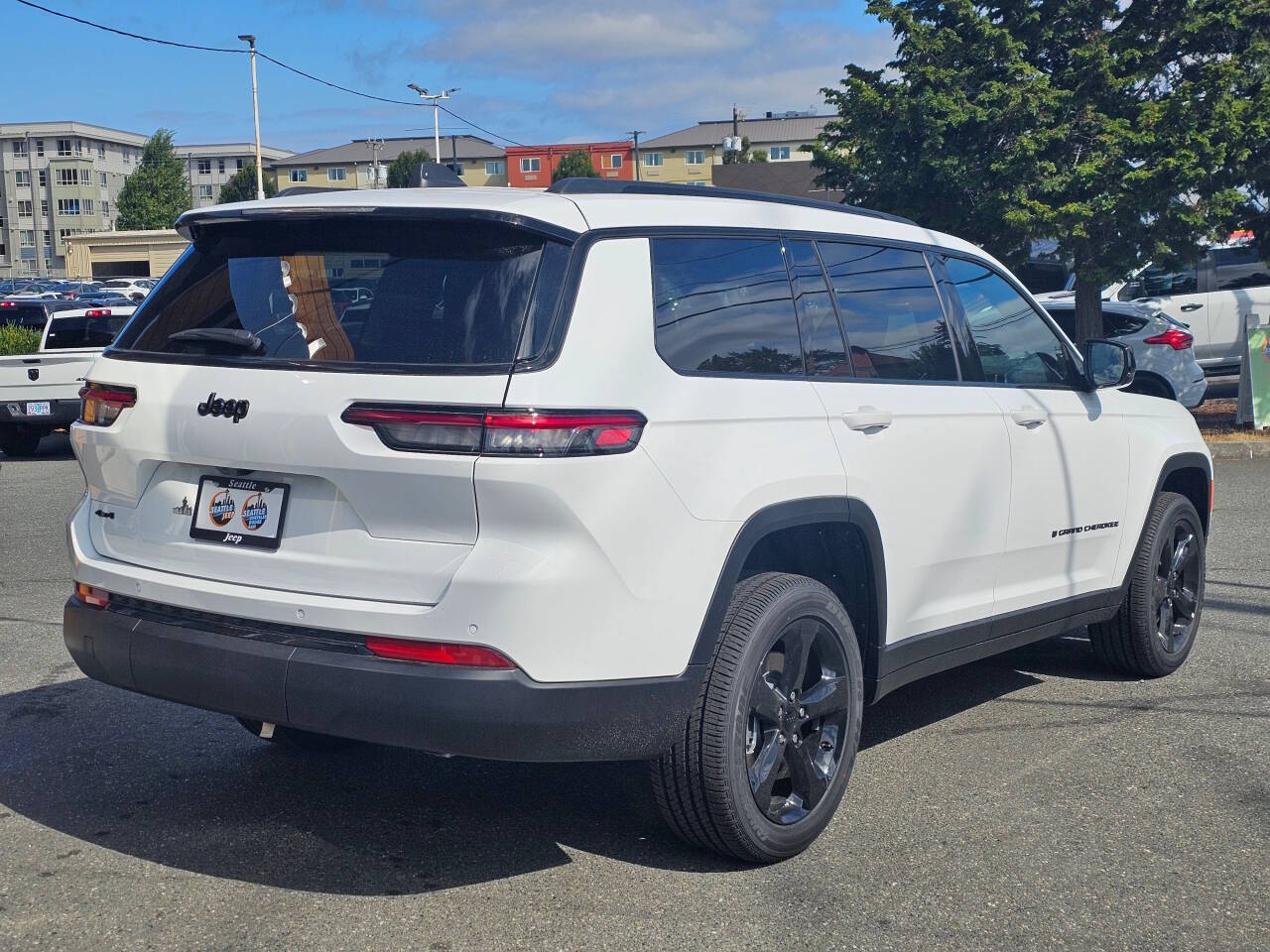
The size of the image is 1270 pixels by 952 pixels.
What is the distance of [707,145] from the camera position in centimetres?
12312

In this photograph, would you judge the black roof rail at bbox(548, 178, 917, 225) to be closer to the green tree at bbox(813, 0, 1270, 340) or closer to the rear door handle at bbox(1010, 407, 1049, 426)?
the rear door handle at bbox(1010, 407, 1049, 426)

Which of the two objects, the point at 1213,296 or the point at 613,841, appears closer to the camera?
the point at 613,841

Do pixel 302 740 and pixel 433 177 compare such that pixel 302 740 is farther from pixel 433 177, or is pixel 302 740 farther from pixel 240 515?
pixel 433 177

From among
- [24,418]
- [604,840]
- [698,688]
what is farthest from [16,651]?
[24,418]

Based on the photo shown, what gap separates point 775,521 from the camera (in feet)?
12.6

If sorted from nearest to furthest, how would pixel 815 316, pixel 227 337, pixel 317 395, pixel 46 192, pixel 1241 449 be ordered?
1. pixel 317 395
2. pixel 227 337
3. pixel 815 316
4. pixel 1241 449
5. pixel 46 192

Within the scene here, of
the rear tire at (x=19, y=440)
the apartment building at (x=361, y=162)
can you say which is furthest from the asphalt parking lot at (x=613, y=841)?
the apartment building at (x=361, y=162)

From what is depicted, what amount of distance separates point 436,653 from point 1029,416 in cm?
266

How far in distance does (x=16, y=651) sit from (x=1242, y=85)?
13594mm

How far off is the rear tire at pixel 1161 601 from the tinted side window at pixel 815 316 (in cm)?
225

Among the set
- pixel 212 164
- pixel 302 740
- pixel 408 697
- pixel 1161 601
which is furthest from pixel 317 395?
pixel 212 164

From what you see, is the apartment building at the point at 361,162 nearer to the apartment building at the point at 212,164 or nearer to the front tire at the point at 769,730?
the apartment building at the point at 212,164

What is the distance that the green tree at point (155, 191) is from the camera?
8288 centimetres

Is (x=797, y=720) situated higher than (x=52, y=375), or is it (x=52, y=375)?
(x=52, y=375)
